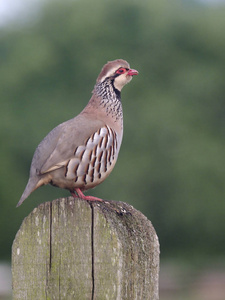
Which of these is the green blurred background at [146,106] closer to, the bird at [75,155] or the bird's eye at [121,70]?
the bird's eye at [121,70]

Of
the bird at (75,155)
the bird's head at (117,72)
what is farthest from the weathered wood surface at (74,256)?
the bird's head at (117,72)

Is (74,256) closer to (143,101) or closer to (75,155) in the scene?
(75,155)

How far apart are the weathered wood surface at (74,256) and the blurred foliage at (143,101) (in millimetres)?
18069

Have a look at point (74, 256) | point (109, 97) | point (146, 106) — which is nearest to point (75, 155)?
point (109, 97)

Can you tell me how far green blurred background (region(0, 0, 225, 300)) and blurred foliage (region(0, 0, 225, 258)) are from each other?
37 mm

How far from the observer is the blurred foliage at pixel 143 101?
23562mm

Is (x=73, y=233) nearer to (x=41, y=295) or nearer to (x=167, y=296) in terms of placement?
(x=41, y=295)

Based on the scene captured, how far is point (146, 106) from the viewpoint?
25.0m

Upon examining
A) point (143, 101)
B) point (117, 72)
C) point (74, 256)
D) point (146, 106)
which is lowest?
point (74, 256)

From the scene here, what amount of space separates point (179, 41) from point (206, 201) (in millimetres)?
6515

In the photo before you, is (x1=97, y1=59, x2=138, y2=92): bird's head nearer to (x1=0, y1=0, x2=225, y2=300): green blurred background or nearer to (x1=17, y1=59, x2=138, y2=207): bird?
(x1=17, y1=59, x2=138, y2=207): bird

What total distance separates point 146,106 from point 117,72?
1939 centimetres

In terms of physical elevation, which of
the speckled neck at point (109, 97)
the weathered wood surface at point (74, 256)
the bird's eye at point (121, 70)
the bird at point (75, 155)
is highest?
the bird's eye at point (121, 70)

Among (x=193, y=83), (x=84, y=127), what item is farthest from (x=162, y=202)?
(x=84, y=127)
